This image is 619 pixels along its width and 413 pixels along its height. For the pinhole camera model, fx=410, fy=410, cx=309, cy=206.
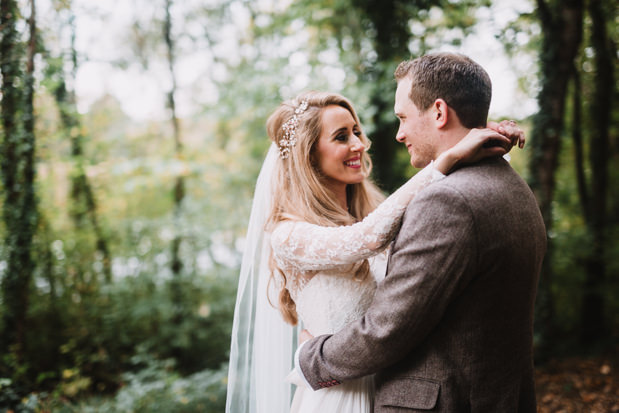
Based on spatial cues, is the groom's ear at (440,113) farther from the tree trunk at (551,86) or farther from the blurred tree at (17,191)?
the tree trunk at (551,86)

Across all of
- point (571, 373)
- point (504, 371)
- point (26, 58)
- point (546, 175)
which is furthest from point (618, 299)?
point (26, 58)

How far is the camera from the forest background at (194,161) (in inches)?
179

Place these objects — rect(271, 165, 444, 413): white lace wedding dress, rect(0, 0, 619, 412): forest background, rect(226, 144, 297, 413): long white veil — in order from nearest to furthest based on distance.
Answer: rect(271, 165, 444, 413): white lace wedding dress → rect(226, 144, 297, 413): long white veil → rect(0, 0, 619, 412): forest background

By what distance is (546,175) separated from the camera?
556cm

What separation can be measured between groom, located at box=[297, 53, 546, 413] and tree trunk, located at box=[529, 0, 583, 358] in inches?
179

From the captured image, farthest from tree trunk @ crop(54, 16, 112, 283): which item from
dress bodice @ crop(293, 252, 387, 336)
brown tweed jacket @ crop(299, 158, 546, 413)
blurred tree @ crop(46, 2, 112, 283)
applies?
brown tweed jacket @ crop(299, 158, 546, 413)

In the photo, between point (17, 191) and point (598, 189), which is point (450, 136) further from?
point (598, 189)

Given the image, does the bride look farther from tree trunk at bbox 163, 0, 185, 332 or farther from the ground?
tree trunk at bbox 163, 0, 185, 332

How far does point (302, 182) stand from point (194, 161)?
5556mm

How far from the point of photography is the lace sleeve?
1646 mm

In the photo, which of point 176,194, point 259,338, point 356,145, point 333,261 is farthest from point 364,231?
point 176,194

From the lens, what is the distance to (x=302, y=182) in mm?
2273

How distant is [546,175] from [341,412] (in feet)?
16.3

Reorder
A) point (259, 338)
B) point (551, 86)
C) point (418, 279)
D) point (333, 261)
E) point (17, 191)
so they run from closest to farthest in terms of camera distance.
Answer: point (418, 279) < point (333, 261) < point (259, 338) < point (17, 191) < point (551, 86)
